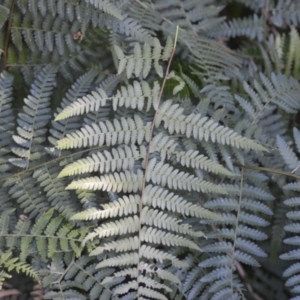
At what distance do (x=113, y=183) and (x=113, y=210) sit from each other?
0.11m

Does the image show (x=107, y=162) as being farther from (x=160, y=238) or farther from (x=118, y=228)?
(x=160, y=238)

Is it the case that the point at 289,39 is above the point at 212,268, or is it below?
above

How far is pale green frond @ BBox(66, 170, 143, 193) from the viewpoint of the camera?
1770 millimetres

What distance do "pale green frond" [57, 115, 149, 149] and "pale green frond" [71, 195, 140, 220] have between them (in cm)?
25

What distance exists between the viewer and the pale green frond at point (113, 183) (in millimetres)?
1770

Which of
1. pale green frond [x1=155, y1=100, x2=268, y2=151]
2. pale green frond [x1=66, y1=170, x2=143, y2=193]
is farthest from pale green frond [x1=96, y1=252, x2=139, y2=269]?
pale green frond [x1=155, y1=100, x2=268, y2=151]

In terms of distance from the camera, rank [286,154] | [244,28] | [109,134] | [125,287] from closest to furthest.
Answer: [125,287] < [109,134] < [286,154] < [244,28]

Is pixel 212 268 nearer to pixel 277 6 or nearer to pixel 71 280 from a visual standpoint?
pixel 71 280

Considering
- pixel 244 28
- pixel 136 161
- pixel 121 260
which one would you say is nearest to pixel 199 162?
pixel 136 161

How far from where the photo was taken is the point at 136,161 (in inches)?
74.5

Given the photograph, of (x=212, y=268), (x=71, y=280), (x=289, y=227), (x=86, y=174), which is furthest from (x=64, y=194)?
(x=289, y=227)

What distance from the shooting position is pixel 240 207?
78.7 inches

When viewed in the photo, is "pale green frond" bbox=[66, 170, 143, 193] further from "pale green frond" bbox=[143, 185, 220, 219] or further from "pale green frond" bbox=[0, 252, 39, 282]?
"pale green frond" bbox=[0, 252, 39, 282]

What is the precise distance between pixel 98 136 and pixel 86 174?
233mm
